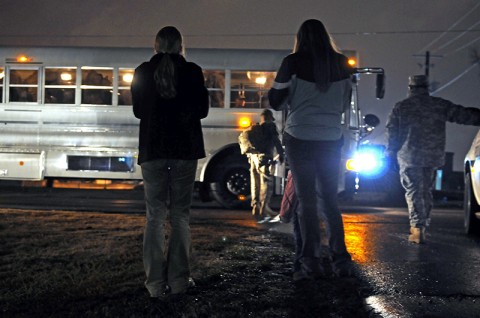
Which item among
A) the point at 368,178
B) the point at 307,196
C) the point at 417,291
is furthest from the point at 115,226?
the point at 368,178

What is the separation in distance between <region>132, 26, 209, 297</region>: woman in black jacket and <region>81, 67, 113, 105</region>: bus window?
26.9 feet

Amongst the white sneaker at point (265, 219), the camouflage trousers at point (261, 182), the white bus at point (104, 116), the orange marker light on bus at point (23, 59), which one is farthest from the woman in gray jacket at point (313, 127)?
the orange marker light on bus at point (23, 59)

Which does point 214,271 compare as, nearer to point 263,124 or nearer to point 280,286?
point 280,286

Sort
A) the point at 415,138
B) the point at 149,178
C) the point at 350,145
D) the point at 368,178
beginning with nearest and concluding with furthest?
the point at 149,178 → the point at 415,138 → the point at 350,145 → the point at 368,178

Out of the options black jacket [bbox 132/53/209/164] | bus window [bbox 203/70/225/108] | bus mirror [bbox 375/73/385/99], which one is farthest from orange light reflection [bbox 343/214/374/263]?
bus window [bbox 203/70/225/108]

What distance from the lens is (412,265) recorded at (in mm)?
5836

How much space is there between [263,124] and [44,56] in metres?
4.86

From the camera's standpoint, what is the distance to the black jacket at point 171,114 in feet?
14.8

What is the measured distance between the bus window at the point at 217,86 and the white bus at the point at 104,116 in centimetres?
2

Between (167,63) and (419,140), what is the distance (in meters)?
3.98

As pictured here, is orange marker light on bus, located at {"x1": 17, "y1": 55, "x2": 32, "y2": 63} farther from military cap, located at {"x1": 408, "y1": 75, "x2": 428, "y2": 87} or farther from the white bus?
military cap, located at {"x1": 408, "y1": 75, "x2": 428, "y2": 87}

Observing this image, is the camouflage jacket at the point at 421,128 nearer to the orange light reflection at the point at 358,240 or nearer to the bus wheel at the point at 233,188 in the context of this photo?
the orange light reflection at the point at 358,240

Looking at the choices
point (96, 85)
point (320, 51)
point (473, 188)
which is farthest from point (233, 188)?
point (320, 51)

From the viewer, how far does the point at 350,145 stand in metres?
11.6
